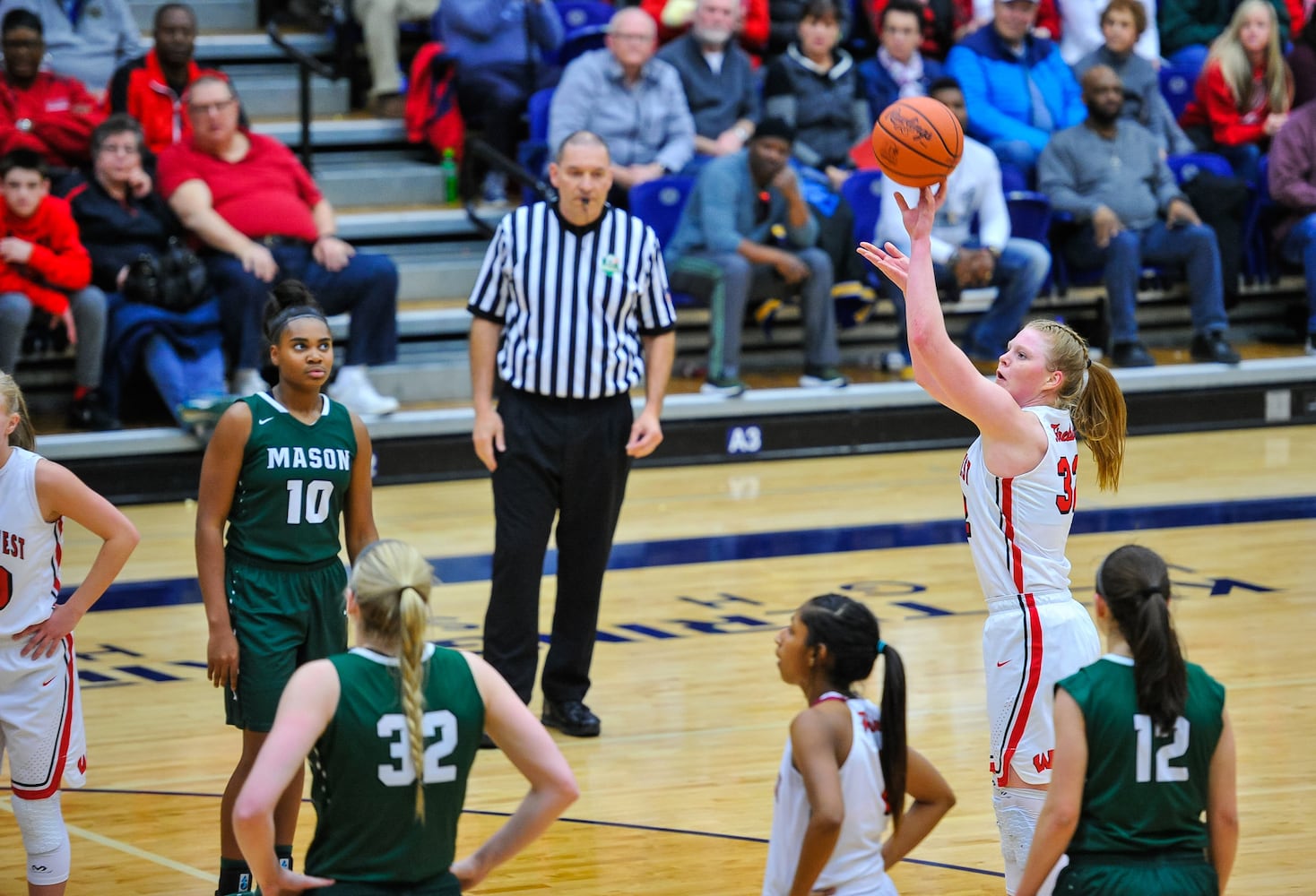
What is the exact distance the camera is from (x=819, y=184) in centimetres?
1061

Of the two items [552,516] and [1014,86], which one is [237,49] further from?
[552,516]

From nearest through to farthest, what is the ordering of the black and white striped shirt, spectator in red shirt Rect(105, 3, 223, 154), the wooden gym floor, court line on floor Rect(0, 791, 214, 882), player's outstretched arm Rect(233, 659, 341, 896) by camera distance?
player's outstretched arm Rect(233, 659, 341, 896) → court line on floor Rect(0, 791, 214, 882) → the wooden gym floor → the black and white striped shirt → spectator in red shirt Rect(105, 3, 223, 154)

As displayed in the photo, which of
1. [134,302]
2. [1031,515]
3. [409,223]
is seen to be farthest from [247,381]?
[1031,515]

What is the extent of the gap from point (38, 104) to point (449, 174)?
2.60m

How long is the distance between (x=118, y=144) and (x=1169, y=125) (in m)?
6.48

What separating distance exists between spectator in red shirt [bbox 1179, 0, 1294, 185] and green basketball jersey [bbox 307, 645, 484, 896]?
9.70m

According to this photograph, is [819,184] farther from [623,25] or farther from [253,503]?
[253,503]

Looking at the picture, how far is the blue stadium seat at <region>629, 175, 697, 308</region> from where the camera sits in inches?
403

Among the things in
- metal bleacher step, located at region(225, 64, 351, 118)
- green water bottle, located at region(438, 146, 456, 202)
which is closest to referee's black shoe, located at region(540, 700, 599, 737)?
green water bottle, located at region(438, 146, 456, 202)

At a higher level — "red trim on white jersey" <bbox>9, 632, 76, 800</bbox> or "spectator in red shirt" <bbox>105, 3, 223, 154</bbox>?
"spectator in red shirt" <bbox>105, 3, 223, 154</bbox>

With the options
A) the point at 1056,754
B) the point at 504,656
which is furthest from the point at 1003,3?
the point at 1056,754

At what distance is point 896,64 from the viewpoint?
1134 cm

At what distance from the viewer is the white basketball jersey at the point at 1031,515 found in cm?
374

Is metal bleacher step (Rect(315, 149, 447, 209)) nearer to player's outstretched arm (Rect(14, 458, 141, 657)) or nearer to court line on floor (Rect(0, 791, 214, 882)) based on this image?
court line on floor (Rect(0, 791, 214, 882))
